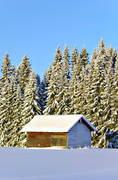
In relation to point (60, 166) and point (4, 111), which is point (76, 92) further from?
point (60, 166)

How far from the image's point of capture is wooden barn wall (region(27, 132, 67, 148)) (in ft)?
112

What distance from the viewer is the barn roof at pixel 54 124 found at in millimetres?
34447

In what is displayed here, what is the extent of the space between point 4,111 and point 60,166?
41.9m

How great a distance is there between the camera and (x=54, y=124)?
1410 inches

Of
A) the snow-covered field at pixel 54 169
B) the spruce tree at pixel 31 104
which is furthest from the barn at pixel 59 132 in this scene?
the snow-covered field at pixel 54 169

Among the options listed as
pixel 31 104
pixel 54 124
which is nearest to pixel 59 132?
pixel 54 124

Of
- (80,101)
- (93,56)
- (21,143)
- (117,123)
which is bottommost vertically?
(21,143)

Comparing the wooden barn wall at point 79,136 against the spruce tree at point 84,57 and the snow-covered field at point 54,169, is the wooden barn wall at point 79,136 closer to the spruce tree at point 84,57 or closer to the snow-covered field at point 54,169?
the snow-covered field at point 54,169

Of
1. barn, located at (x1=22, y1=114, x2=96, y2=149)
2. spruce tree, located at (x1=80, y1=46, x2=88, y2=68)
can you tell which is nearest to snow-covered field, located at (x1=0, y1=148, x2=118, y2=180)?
barn, located at (x1=22, y1=114, x2=96, y2=149)

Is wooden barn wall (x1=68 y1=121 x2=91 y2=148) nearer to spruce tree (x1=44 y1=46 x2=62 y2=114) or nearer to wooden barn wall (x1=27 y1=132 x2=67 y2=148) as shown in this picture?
wooden barn wall (x1=27 y1=132 x2=67 y2=148)

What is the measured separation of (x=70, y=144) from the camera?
34219 mm

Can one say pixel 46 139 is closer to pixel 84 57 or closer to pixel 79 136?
pixel 79 136

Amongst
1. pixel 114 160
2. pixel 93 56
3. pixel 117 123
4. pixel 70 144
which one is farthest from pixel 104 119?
pixel 93 56

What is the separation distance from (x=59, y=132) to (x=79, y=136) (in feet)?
10.3
